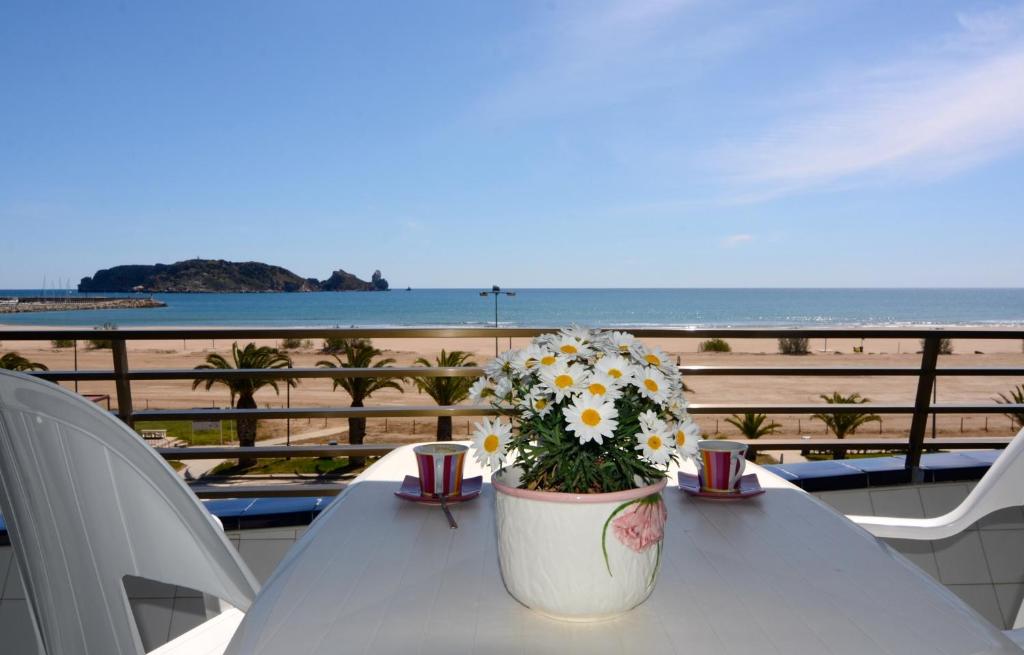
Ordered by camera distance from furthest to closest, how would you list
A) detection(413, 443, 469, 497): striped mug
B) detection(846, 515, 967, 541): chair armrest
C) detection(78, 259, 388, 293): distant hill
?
detection(78, 259, 388, 293): distant hill, detection(846, 515, 967, 541): chair armrest, detection(413, 443, 469, 497): striped mug

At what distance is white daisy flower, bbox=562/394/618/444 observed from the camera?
0.60 metres

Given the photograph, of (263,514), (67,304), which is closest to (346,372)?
(263,514)

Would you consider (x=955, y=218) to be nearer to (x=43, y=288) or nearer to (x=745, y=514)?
(x=745, y=514)

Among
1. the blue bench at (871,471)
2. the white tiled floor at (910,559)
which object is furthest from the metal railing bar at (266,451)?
the blue bench at (871,471)

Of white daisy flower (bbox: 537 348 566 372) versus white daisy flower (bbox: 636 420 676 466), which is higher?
white daisy flower (bbox: 537 348 566 372)

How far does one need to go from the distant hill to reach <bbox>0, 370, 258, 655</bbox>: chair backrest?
50.4m

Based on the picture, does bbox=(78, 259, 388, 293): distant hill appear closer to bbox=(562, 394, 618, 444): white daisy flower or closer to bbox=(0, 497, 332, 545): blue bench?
bbox=(0, 497, 332, 545): blue bench

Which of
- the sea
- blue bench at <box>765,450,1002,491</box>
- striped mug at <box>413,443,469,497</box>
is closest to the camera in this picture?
striped mug at <box>413,443,469,497</box>

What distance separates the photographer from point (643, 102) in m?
28.2

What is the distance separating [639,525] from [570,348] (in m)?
Result: 0.19

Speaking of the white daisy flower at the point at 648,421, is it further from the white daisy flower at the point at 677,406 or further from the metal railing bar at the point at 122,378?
the metal railing bar at the point at 122,378

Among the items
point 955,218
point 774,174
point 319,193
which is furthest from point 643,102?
point 955,218

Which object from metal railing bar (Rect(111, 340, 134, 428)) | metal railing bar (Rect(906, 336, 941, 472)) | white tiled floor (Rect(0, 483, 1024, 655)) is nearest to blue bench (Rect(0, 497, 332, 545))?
white tiled floor (Rect(0, 483, 1024, 655))

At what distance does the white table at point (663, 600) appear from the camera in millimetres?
603
